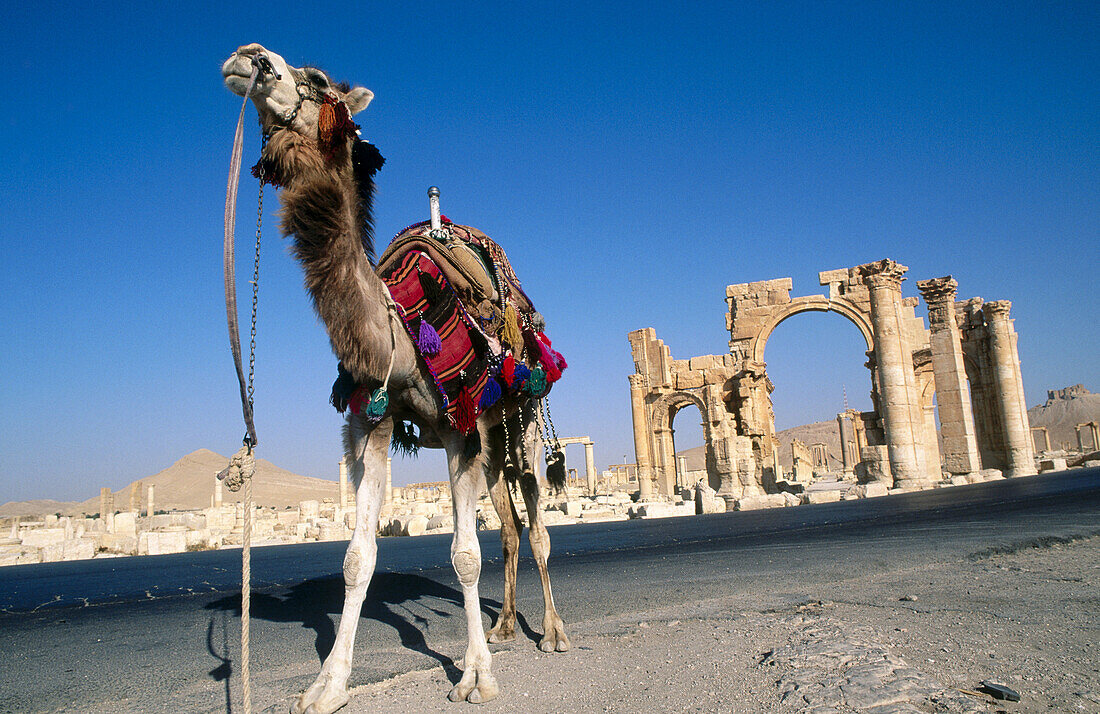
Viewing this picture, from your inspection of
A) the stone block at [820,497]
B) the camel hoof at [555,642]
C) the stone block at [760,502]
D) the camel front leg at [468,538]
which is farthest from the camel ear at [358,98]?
the stone block at [820,497]

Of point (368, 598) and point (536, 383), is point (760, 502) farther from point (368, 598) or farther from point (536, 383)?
point (536, 383)

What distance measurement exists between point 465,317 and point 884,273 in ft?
82.3

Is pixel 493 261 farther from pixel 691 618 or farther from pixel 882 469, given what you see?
pixel 882 469

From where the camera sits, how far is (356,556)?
3.32 metres

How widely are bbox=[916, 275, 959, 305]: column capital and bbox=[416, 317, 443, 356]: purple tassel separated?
28571 millimetres

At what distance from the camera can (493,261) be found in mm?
4676

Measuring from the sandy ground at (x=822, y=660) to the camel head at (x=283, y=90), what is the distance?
2547mm

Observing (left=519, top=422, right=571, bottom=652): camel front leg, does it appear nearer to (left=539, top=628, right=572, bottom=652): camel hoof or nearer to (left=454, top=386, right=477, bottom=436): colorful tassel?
(left=539, top=628, right=572, bottom=652): camel hoof

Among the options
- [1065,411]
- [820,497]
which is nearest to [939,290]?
[820,497]

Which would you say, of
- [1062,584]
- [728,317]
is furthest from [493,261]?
[728,317]

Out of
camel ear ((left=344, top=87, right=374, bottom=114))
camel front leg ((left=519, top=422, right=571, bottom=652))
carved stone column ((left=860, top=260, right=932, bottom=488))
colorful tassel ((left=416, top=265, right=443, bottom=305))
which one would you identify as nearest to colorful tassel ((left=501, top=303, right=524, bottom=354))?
colorful tassel ((left=416, top=265, right=443, bottom=305))

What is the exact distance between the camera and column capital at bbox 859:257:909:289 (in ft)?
83.6

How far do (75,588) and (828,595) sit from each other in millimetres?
8983

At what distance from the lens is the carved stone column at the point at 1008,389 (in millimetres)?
28719
